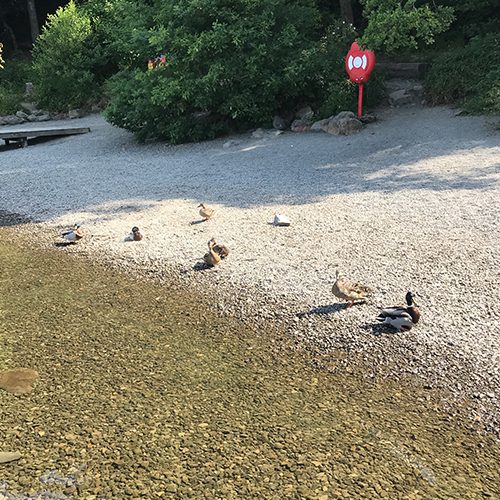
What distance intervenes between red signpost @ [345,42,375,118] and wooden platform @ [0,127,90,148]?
21.3 feet

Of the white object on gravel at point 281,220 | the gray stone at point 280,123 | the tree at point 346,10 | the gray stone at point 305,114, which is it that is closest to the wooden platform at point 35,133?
the gray stone at point 280,123

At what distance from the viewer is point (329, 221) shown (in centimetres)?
584

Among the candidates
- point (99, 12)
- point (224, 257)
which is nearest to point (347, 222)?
point (224, 257)

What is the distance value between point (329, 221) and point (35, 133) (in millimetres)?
9217

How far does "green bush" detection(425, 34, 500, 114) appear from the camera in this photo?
9.73 meters

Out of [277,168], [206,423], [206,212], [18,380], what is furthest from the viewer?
[277,168]

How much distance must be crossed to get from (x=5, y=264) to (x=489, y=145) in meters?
6.41

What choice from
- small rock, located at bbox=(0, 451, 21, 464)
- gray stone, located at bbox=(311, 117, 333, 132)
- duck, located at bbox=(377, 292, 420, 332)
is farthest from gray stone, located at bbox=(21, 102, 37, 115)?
small rock, located at bbox=(0, 451, 21, 464)

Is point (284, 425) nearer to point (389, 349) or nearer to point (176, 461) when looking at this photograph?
point (176, 461)

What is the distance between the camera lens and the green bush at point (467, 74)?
9727 millimetres

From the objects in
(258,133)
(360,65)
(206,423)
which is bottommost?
(206,423)

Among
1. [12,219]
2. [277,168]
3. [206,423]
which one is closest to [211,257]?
[206,423]

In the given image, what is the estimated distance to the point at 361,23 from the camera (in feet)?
50.8

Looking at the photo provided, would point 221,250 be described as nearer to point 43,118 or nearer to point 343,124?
point 343,124
